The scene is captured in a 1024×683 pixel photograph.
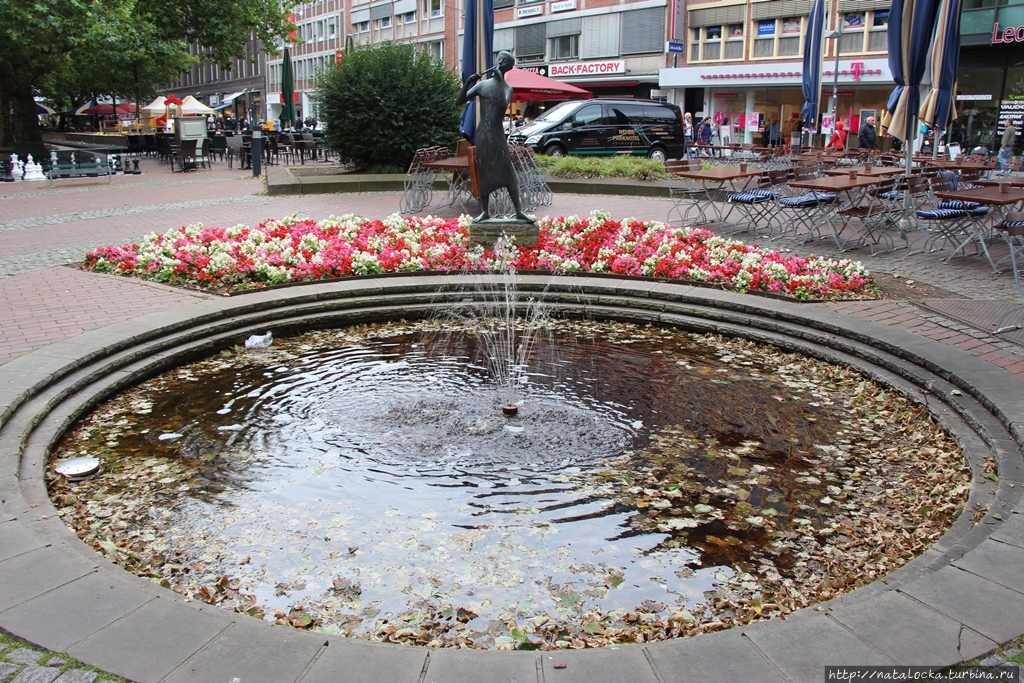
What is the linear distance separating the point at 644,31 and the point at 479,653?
42146 mm

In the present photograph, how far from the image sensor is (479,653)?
10.1 feet

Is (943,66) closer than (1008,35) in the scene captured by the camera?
Yes

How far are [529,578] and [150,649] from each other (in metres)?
1.61

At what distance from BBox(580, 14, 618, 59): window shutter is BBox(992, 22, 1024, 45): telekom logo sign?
738 inches

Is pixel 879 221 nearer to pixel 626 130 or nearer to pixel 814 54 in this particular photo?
pixel 814 54

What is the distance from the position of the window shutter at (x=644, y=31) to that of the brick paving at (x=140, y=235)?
85.2 ft

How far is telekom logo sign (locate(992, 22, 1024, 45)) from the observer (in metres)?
27.7

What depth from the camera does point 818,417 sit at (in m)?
5.88

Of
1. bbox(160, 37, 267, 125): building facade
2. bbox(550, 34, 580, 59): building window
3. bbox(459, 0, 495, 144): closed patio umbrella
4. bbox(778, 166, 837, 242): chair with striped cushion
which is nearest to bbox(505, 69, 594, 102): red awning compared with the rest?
bbox(459, 0, 495, 144): closed patio umbrella

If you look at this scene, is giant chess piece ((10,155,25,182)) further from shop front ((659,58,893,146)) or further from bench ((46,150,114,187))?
shop front ((659,58,893,146))

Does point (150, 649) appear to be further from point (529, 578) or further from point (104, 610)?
point (529, 578)

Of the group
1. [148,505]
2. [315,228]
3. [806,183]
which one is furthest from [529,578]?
[806,183]

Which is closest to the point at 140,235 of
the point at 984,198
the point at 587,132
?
the point at 984,198

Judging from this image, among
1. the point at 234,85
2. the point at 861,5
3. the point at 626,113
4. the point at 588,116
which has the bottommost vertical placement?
the point at 588,116
